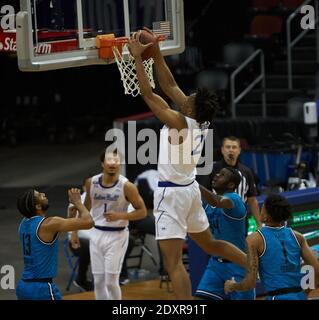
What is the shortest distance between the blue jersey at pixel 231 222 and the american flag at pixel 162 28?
1587mm

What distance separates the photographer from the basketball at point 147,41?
812 cm

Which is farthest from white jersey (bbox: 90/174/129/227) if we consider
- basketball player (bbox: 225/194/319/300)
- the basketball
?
basketball player (bbox: 225/194/319/300)

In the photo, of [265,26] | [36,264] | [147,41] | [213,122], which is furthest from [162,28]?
[265,26]

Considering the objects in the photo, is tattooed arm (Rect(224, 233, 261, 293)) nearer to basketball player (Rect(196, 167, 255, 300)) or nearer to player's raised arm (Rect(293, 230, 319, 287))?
player's raised arm (Rect(293, 230, 319, 287))

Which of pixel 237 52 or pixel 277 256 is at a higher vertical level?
pixel 237 52

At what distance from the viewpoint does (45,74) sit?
26.7 meters

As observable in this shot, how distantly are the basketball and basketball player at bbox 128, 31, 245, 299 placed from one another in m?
0.05

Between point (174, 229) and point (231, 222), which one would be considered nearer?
point (174, 229)

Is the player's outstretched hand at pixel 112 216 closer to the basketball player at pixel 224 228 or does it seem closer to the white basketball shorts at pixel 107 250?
the white basketball shorts at pixel 107 250

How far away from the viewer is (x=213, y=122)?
17359mm

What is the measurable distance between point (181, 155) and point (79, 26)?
5.11 ft

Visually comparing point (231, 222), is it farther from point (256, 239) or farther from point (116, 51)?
point (116, 51)

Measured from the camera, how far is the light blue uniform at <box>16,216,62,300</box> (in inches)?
327
